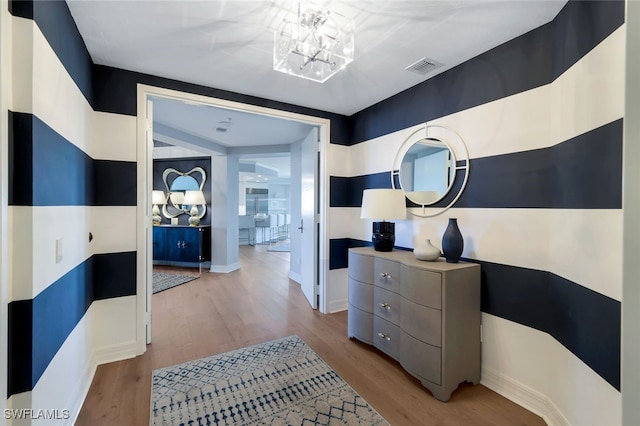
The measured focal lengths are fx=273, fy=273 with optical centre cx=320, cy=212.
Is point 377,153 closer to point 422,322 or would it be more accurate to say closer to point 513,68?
point 513,68

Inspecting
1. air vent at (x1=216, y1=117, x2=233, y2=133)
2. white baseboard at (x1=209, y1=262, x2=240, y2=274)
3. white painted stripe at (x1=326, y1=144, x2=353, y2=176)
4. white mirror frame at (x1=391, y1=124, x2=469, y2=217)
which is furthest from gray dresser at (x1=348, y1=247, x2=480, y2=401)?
white baseboard at (x1=209, y1=262, x2=240, y2=274)

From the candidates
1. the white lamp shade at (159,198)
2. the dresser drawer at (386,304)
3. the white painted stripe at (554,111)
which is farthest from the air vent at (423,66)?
the white lamp shade at (159,198)

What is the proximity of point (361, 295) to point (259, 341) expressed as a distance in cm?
112

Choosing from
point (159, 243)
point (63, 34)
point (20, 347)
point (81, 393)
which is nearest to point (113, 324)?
point (81, 393)

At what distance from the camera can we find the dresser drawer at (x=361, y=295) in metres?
2.61

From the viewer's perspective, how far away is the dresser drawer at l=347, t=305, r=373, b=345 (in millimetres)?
2590

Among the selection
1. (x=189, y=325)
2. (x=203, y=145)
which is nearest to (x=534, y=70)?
(x=189, y=325)

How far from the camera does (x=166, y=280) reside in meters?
4.89

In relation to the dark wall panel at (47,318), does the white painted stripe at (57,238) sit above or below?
above

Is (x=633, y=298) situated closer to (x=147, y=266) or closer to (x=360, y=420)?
(x=360, y=420)

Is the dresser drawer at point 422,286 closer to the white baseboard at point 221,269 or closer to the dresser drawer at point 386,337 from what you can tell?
the dresser drawer at point 386,337

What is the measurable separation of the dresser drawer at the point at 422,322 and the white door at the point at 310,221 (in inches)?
63.3

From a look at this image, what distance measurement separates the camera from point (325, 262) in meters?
3.48

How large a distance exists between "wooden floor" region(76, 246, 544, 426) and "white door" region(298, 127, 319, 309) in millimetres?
279
